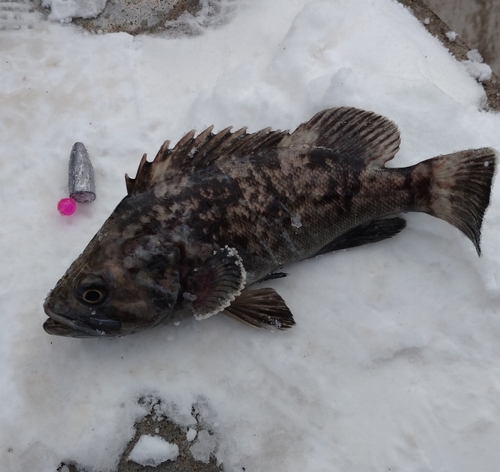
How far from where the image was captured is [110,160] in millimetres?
3219

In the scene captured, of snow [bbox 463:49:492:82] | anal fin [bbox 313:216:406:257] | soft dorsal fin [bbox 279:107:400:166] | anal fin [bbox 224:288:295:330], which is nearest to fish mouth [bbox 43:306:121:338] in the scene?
anal fin [bbox 224:288:295:330]

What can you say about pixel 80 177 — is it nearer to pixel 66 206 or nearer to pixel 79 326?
pixel 66 206

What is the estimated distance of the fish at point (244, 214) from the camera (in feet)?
8.04

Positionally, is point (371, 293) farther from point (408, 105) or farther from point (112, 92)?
point (112, 92)

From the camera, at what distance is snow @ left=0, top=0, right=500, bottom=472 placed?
273cm

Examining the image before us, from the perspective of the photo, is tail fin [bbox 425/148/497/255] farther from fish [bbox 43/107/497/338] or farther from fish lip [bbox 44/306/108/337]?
fish lip [bbox 44/306/108/337]

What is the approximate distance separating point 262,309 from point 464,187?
1274mm

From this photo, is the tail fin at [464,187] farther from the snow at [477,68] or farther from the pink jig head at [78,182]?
the pink jig head at [78,182]

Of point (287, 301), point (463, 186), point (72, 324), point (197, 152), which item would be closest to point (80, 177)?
point (197, 152)

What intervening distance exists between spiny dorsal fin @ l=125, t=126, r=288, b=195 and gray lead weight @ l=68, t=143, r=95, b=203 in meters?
0.58

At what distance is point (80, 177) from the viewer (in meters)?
3.05

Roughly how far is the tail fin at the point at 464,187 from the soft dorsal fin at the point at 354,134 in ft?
0.89

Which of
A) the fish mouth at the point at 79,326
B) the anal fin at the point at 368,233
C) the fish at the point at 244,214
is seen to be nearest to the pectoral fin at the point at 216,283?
the fish at the point at 244,214

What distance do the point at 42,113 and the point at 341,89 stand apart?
199 cm
